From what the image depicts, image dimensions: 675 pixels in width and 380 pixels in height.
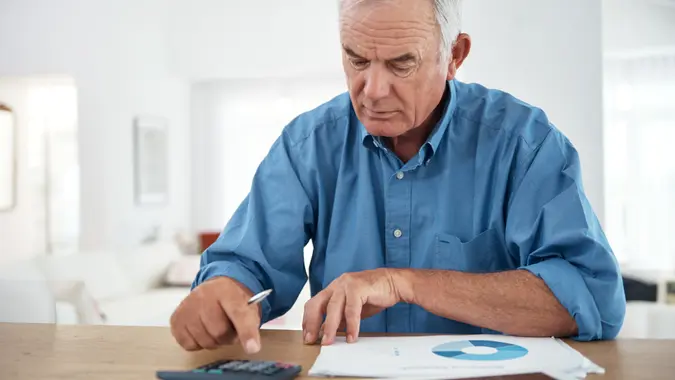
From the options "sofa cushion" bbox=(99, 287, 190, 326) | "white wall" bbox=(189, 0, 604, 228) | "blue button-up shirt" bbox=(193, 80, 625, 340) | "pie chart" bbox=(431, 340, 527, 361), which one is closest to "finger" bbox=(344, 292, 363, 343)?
"pie chart" bbox=(431, 340, 527, 361)

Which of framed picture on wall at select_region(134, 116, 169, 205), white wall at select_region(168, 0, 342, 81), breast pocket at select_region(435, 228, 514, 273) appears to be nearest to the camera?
breast pocket at select_region(435, 228, 514, 273)

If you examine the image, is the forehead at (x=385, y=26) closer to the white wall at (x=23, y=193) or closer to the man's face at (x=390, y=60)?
the man's face at (x=390, y=60)

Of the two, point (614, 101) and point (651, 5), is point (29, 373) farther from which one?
point (614, 101)

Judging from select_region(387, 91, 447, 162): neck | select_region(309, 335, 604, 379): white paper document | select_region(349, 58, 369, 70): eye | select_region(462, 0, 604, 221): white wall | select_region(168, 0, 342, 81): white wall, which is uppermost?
select_region(168, 0, 342, 81): white wall

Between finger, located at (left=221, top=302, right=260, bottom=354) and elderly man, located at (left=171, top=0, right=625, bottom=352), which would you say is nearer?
finger, located at (left=221, top=302, right=260, bottom=354)

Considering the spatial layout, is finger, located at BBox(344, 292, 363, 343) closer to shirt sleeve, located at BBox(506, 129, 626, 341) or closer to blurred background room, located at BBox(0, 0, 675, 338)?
shirt sleeve, located at BBox(506, 129, 626, 341)

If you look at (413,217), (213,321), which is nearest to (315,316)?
(213,321)

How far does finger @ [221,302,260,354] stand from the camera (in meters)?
0.91

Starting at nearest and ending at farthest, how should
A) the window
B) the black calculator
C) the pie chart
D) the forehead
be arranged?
1. the black calculator
2. the pie chart
3. the forehead
4. the window

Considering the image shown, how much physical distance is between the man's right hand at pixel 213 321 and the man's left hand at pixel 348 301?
0.26 ft

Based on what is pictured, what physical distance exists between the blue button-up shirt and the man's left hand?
0.60ft

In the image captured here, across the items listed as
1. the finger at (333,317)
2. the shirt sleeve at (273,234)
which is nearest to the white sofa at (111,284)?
the shirt sleeve at (273,234)

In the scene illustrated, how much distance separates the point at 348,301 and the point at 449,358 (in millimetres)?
168

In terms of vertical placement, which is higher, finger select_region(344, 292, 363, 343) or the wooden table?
finger select_region(344, 292, 363, 343)
